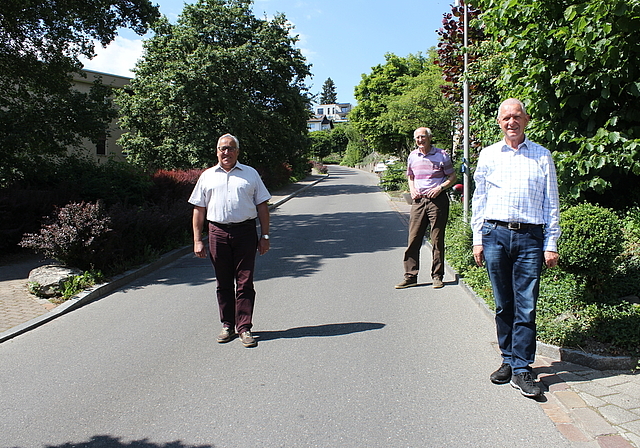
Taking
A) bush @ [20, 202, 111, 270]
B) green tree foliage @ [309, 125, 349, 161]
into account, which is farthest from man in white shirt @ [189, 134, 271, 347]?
green tree foliage @ [309, 125, 349, 161]

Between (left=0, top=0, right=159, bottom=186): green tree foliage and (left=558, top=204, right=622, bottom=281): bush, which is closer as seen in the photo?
(left=558, top=204, right=622, bottom=281): bush

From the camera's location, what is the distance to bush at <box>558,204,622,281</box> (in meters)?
4.75

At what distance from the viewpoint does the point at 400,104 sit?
22.9 metres

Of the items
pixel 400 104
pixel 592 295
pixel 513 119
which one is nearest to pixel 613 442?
pixel 513 119

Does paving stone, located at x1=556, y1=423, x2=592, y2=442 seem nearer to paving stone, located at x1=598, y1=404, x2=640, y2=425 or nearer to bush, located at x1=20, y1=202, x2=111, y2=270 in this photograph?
paving stone, located at x1=598, y1=404, x2=640, y2=425

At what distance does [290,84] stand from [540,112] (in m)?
26.0

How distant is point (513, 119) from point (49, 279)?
645 cm

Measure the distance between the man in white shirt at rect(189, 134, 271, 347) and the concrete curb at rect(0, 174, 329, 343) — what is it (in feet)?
7.94

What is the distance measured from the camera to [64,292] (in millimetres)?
7473

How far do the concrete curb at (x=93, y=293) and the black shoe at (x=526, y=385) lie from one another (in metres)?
5.06

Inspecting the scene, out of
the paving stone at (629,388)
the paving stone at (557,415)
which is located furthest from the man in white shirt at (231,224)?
Answer: the paving stone at (629,388)

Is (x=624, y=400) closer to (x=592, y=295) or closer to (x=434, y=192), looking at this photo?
(x=592, y=295)

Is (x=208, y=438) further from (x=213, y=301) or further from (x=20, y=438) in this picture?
(x=213, y=301)

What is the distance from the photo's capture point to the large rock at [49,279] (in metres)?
7.51
